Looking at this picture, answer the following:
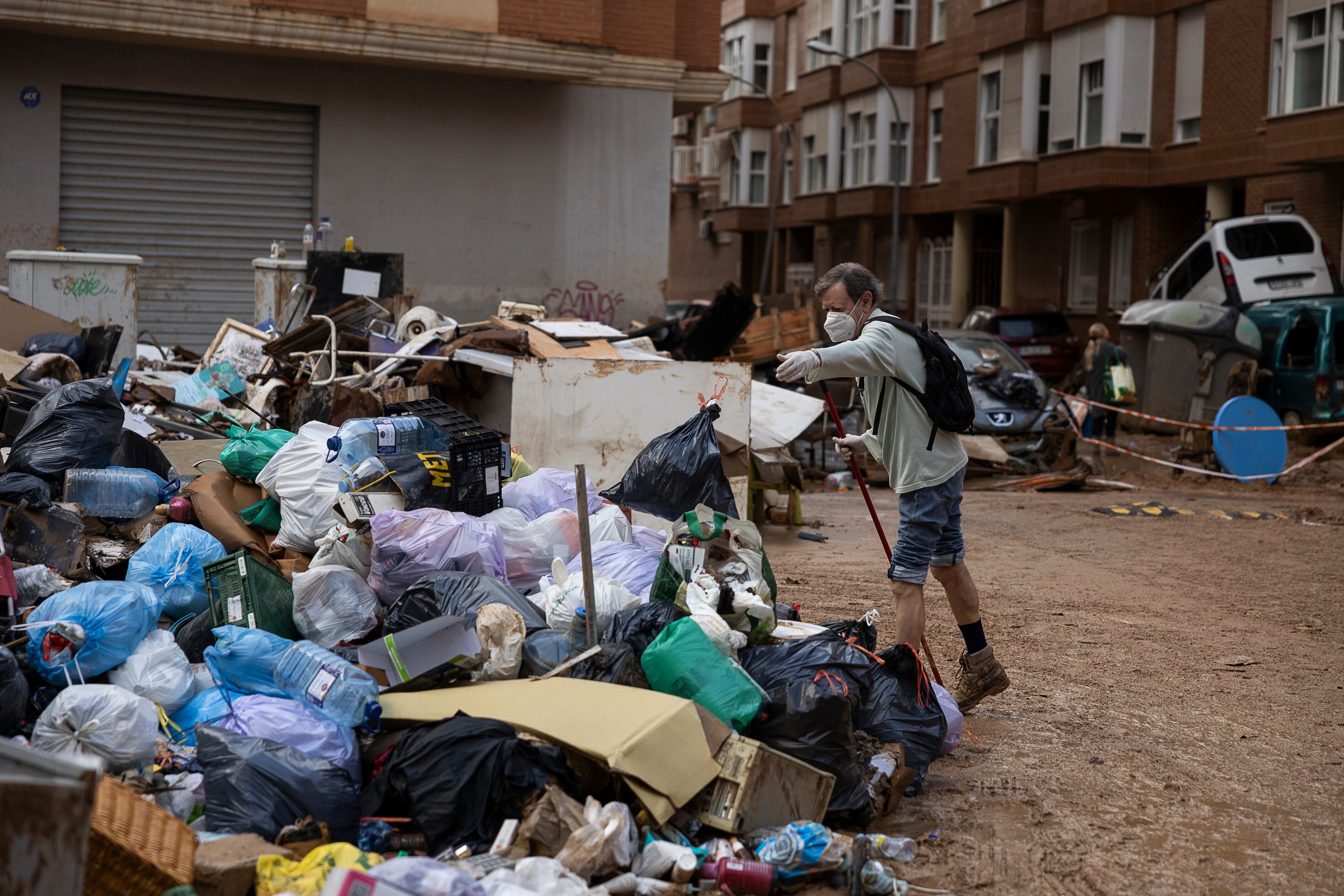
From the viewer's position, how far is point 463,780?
3.53 m

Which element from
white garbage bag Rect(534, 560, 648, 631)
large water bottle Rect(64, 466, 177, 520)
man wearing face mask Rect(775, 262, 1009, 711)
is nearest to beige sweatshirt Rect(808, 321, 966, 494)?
man wearing face mask Rect(775, 262, 1009, 711)

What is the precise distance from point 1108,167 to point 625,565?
22.5 metres

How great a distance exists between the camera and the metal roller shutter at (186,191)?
13.5 meters

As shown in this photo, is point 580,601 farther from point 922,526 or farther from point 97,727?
point 97,727

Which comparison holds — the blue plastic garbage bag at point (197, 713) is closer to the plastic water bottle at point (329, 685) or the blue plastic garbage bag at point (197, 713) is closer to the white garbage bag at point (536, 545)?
the plastic water bottle at point (329, 685)

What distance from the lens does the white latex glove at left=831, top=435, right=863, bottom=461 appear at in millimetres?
5051

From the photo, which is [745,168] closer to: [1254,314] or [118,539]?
[1254,314]

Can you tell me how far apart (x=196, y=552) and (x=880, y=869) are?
308cm

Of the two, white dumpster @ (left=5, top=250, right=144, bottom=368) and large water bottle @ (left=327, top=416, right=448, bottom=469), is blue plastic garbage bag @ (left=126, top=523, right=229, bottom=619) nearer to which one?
large water bottle @ (left=327, top=416, right=448, bottom=469)

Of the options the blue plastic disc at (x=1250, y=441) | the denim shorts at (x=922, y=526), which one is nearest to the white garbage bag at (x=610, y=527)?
the denim shorts at (x=922, y=526)

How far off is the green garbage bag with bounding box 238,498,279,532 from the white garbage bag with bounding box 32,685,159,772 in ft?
6.34

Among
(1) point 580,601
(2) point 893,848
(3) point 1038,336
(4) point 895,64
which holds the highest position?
(4) point 895,64

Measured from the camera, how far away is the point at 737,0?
42688 mm

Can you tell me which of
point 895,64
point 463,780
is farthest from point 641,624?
point 895,64
